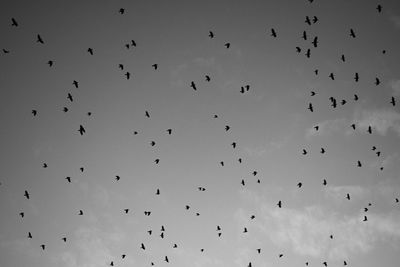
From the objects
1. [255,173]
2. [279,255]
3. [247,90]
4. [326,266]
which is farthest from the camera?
[326,266]

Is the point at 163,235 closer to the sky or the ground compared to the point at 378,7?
closer to the ground

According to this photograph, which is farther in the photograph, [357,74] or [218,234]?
[218,234]

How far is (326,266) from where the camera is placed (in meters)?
39.1

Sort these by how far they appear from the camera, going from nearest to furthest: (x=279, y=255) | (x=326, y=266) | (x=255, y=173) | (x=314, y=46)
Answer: (x=314, y=46), (x=255, y=173), (x=279, y=255), (x=326, y=266)

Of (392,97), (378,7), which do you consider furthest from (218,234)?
(378,7)

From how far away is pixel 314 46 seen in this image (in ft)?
94.2

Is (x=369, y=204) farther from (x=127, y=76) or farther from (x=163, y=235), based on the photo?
(x=127, y=76)

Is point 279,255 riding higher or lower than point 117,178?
lower

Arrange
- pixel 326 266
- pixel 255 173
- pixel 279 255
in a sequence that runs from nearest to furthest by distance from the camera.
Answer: pixel 255 173 < pixel 279 255 < pixel 326 266

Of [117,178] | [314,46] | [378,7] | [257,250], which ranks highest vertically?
[378,7]

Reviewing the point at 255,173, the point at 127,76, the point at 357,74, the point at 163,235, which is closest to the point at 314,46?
the point at 357,74

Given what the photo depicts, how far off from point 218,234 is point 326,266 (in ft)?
41.1

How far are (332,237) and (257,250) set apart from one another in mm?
6926

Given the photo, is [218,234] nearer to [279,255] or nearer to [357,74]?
[279,255]
